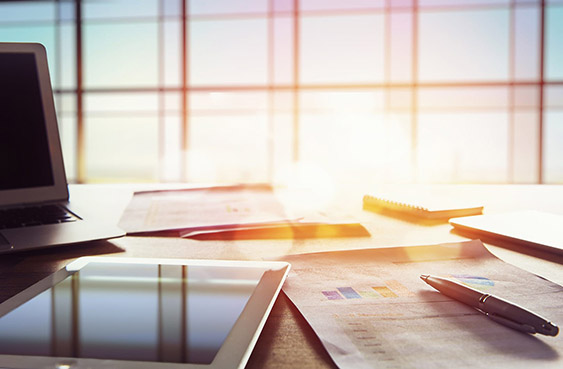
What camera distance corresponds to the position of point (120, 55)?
638 centimetres

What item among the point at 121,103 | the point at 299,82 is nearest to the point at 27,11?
the point at 121,103

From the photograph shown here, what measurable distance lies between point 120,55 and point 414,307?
673cm

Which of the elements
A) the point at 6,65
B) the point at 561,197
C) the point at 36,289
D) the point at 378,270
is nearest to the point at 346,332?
the point at 378,270

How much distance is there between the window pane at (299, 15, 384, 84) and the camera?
519cm

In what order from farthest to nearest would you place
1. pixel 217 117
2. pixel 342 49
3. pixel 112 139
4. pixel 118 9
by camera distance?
pixel 112 139 < pixel 342 49 < pixel 217 117 < pixel 118 9

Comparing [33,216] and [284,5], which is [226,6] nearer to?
[284,5]

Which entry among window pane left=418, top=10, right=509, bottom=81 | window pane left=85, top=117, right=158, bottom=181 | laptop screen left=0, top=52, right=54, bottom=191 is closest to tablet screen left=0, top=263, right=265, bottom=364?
laptop screen left=0, top=52, right=54, bottom=191

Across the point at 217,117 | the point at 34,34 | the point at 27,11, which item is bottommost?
the point at 217,117

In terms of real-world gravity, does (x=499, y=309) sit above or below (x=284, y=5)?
below

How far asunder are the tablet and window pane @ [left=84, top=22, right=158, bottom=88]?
515 cm

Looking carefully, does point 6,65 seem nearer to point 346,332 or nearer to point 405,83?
point 346,332

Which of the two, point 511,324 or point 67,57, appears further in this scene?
point 67,57

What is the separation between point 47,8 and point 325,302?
6247mm

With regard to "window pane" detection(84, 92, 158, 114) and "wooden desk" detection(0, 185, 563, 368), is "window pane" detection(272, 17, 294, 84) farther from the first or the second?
"wooden desk" detection(0, 185, 563, 368)
